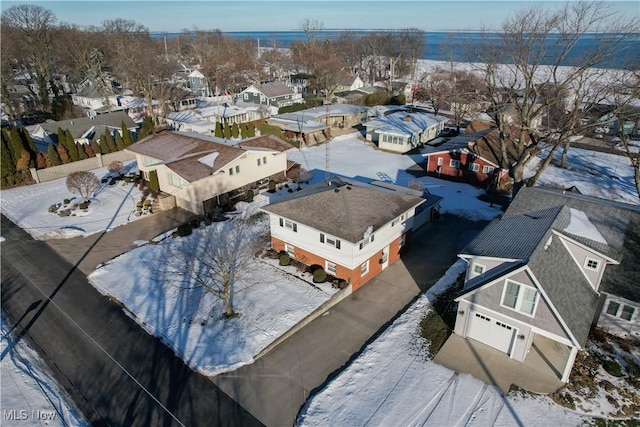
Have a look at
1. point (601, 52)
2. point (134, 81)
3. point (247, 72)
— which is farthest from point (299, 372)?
point (247, 72)

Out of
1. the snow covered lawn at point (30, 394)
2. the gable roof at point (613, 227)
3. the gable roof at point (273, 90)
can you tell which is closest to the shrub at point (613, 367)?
the gable roof at point (613, 227)

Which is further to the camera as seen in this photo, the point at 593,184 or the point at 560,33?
the point at 593,184

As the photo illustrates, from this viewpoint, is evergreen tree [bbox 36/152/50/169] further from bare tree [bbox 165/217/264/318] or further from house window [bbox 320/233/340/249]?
house window [bbox 320/233/340/249]

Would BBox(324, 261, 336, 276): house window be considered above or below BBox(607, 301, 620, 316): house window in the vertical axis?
below

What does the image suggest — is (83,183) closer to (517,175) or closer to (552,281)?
(552,281)

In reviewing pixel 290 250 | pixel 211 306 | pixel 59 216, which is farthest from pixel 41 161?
pixel 290 250

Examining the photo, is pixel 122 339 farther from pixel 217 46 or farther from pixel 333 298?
pixel 217 46

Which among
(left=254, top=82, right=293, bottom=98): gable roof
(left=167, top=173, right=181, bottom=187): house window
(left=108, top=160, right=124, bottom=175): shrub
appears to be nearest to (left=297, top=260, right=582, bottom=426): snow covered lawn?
(left=167, top=173, right=181, bottom=187): house window
